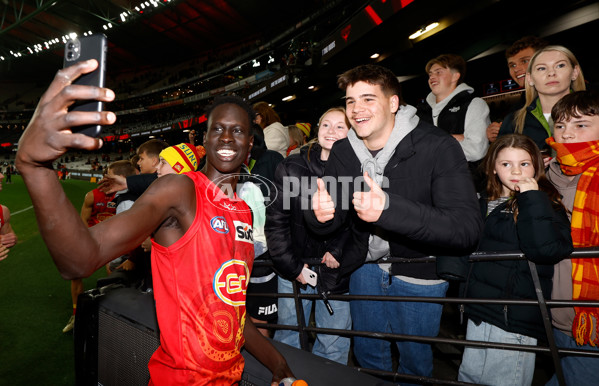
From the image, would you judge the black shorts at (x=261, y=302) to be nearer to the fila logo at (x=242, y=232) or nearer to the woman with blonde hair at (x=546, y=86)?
the fila logo at (x=242, y=232)

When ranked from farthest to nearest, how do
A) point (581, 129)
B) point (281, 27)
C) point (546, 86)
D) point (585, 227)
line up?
point (281, 27), point (546, 86), point (581, 129), point (585, 227)

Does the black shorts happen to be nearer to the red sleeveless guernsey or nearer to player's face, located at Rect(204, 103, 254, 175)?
the red sleeveless guernsey

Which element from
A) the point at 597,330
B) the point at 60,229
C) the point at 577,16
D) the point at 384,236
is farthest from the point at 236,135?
the point at 577,16

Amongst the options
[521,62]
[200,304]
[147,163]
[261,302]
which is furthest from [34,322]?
[521,62]

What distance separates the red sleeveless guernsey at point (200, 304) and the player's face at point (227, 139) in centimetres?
25

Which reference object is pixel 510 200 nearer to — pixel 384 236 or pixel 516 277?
pixel 516 277

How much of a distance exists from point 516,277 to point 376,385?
3.61 ft

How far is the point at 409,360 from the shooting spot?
2127 millimetres

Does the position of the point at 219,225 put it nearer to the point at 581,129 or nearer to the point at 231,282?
the point at 231,282

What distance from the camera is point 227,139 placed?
1.69 meters

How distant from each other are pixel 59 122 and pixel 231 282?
3.03 feet

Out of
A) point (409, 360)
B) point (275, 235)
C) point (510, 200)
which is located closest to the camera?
point (510, 200)

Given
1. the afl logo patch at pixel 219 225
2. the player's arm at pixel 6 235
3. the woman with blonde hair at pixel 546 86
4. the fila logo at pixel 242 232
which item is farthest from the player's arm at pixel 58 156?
the player's arm at pixel 6 235

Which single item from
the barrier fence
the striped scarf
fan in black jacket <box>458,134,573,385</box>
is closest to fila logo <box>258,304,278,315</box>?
the barrier fence
